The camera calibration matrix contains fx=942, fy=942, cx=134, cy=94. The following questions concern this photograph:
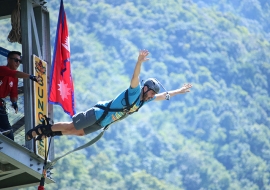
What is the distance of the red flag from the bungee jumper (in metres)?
1.50

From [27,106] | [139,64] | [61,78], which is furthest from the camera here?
[61,78]

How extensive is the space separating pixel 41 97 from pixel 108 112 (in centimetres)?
229

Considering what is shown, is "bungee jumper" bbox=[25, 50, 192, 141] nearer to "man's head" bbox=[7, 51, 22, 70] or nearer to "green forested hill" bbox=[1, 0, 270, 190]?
"man's head" bbox=[7, 51, 22, 70]

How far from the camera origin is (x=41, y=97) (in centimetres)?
1689

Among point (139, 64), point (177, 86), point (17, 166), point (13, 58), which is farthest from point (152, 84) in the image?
point (177, 86)

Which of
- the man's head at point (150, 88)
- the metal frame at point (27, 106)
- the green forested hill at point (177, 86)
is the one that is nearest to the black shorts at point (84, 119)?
the man's head at point (150, 88)

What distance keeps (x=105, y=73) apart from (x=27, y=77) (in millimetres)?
111200

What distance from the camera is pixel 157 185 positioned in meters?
89.2

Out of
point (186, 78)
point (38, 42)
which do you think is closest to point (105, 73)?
point (186, 78)

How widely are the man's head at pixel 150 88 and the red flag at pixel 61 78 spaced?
8.84 ft

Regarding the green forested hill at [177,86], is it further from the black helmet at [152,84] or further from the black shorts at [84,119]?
the black helmet at [152,84]

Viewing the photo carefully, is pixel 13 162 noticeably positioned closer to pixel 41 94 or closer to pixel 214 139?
pixel 41 94

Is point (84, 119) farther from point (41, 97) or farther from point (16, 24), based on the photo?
point (16, 24)

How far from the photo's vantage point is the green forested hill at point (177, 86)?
9562 cm
